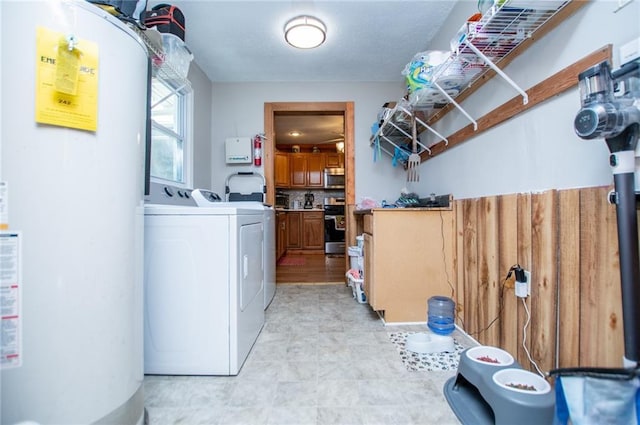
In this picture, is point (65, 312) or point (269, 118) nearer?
point (65, 312)

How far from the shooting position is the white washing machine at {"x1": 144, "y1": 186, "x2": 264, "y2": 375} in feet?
4.32

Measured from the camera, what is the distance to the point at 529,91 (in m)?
1.28

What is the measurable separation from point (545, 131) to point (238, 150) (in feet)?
8.83

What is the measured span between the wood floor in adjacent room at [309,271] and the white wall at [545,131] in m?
2.00

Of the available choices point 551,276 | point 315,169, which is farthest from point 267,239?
point 315,169

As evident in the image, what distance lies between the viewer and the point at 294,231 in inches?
225

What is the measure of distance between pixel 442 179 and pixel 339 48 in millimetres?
1493

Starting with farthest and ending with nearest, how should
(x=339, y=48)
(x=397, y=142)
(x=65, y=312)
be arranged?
(x=397, y=142), (x=339, y=48), (x=65, y=312)

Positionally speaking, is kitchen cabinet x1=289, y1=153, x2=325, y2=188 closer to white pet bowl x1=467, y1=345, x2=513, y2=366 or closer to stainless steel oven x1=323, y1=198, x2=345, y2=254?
stainless steel oven x1=323, y1=198, x2=345, y2=254

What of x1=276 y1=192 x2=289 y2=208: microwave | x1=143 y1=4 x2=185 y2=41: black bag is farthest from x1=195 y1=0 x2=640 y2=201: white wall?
x1=276 y1=192 x2=289 y2=208: microwave

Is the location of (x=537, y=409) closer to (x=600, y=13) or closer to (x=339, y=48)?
(x=600, y=13)

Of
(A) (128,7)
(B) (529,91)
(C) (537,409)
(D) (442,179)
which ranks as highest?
(A) (128,7)

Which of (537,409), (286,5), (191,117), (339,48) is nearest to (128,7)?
(286,5)

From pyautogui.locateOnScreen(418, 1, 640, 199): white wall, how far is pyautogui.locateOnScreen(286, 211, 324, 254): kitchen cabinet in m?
3.97
